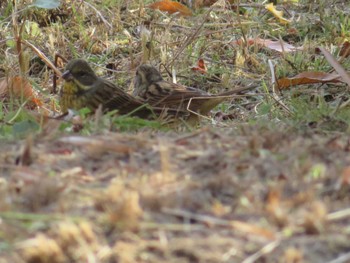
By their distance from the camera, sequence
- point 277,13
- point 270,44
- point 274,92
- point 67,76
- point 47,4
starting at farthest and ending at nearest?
1. point 277,13
2. point 270,44
3. point 47,4
4. point 274,92
5. point 67,76

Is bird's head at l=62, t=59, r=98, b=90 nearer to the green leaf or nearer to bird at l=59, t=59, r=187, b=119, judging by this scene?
bird at l=59, t=59, r=187, b=119

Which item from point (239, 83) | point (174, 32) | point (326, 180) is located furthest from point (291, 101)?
point (326, 180)

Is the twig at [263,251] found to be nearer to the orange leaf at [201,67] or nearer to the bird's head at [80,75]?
the bird's head at [80,75]

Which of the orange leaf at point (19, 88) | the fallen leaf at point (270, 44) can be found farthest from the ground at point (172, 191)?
the fallen leaf at point (270, 44)

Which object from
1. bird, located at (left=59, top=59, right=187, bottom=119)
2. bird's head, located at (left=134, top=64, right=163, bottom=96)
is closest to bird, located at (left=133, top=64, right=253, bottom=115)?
bird's head, located at (left=134, top=64, right=163, bottom=96)

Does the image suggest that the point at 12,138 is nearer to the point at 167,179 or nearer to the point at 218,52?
the point at 167,179

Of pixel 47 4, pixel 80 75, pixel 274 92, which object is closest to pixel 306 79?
pixel 274 92

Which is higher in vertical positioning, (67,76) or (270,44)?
(67,76)

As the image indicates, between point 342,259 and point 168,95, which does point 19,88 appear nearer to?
point 168,95

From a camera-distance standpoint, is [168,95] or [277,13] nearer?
[168,95]
